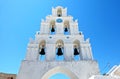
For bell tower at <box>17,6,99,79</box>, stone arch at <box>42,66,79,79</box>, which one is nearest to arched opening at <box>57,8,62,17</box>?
bell tower at <box>17,6,99,79</box>

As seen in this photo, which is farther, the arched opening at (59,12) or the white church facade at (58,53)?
the arched opening at (59,12)

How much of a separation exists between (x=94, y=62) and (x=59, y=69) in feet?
9.67

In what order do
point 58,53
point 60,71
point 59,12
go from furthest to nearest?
point 59,12 < point 58,53 < point 60,71

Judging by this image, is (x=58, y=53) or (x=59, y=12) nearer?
(x=58, y=53)

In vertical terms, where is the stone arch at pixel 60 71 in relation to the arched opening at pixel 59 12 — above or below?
below

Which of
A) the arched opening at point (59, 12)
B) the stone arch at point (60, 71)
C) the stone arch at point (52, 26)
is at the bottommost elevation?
the stone arch at point (60, 71)

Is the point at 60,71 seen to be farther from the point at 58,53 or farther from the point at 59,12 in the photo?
the point at 59,12

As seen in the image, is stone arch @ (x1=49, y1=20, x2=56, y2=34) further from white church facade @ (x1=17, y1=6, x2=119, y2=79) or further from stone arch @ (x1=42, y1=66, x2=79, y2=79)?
stone arch @ (x1=42, y1=66, x2=79, y2=79)

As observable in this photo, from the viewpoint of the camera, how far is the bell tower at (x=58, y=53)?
40.5 feet

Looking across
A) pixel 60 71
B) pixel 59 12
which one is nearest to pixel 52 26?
pixel 59 12

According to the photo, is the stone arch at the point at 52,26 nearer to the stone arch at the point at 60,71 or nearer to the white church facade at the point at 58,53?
the white church facade at the point at 58,53

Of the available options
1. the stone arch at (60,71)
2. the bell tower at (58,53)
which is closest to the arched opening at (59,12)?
the bell tower at (58,53)

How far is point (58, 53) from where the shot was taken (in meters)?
15.2

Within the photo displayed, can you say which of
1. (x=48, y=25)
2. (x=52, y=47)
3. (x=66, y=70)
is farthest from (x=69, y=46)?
(x=48, y=25)
